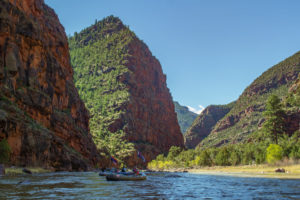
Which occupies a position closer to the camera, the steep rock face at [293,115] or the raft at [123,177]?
the raft at [123,177]

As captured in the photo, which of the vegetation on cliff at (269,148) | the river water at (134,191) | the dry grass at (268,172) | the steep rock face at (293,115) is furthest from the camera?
the steep rock face at (293,115)

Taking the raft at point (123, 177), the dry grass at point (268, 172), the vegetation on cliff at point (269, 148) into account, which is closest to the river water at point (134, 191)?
the raft at point (123, 177)

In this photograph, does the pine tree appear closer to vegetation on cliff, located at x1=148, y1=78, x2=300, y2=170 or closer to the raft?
vegetation on cliff, located at x1=148, y1=78, x2=300, y2=170

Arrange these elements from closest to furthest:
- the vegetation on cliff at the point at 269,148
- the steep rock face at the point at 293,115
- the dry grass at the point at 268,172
Result: the dry grass at the point at 268,172
the vegetation on cliff at the point at 269,148
the steep rock face at the point at 293,115

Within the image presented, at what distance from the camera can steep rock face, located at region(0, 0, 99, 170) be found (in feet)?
232

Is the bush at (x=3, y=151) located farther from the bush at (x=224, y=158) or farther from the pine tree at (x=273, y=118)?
the bush at (x=224, y=158)

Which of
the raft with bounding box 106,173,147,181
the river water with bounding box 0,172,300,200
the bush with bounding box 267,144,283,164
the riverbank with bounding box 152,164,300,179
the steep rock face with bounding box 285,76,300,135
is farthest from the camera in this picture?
the steep rock face with bounding box 285,76,300,135

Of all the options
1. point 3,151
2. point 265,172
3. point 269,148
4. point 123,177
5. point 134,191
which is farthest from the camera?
point 269,148

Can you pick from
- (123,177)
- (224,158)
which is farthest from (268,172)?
(224,158)

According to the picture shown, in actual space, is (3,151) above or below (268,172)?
above

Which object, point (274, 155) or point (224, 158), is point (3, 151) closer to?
point (274, 155)

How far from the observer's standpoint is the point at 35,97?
88.1 meters

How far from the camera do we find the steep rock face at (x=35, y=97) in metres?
70.6

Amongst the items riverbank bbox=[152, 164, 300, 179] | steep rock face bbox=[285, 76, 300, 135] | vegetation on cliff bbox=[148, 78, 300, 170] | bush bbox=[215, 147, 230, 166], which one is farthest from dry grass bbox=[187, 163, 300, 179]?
steep rock face bbox=[285, 76, 300, 135]
